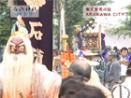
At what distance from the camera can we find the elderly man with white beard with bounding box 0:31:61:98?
6414 mm

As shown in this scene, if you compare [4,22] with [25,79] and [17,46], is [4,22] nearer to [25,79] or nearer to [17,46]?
[17,46]

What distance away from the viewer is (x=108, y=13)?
113ft

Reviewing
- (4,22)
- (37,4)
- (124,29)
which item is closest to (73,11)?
(124,29)

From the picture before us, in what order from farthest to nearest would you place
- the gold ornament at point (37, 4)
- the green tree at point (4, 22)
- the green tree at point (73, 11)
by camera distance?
the green tree at point (73, 11) < the green tree at point (4, 22) < the gold ornament at point (37, 4)

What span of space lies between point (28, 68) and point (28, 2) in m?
7.20

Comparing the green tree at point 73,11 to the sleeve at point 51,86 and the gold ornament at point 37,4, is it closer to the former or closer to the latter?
the gold ornament at point 37,4

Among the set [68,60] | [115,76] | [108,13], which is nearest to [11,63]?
[68,60]

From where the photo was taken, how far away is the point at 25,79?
6426 mm

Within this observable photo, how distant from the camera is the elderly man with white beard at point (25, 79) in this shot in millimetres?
6414

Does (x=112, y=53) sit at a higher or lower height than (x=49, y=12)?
lower

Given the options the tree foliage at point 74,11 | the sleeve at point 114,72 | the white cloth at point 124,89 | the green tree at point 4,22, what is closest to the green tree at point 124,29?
the tree foliage at point 74,11

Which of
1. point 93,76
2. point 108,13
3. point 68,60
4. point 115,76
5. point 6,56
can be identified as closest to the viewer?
point 93,76

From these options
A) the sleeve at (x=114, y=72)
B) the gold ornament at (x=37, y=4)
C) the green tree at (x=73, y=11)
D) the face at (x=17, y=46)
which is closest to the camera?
the face at (x=17, y=46)

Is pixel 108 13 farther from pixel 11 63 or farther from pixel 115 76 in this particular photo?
pixel 11 63
